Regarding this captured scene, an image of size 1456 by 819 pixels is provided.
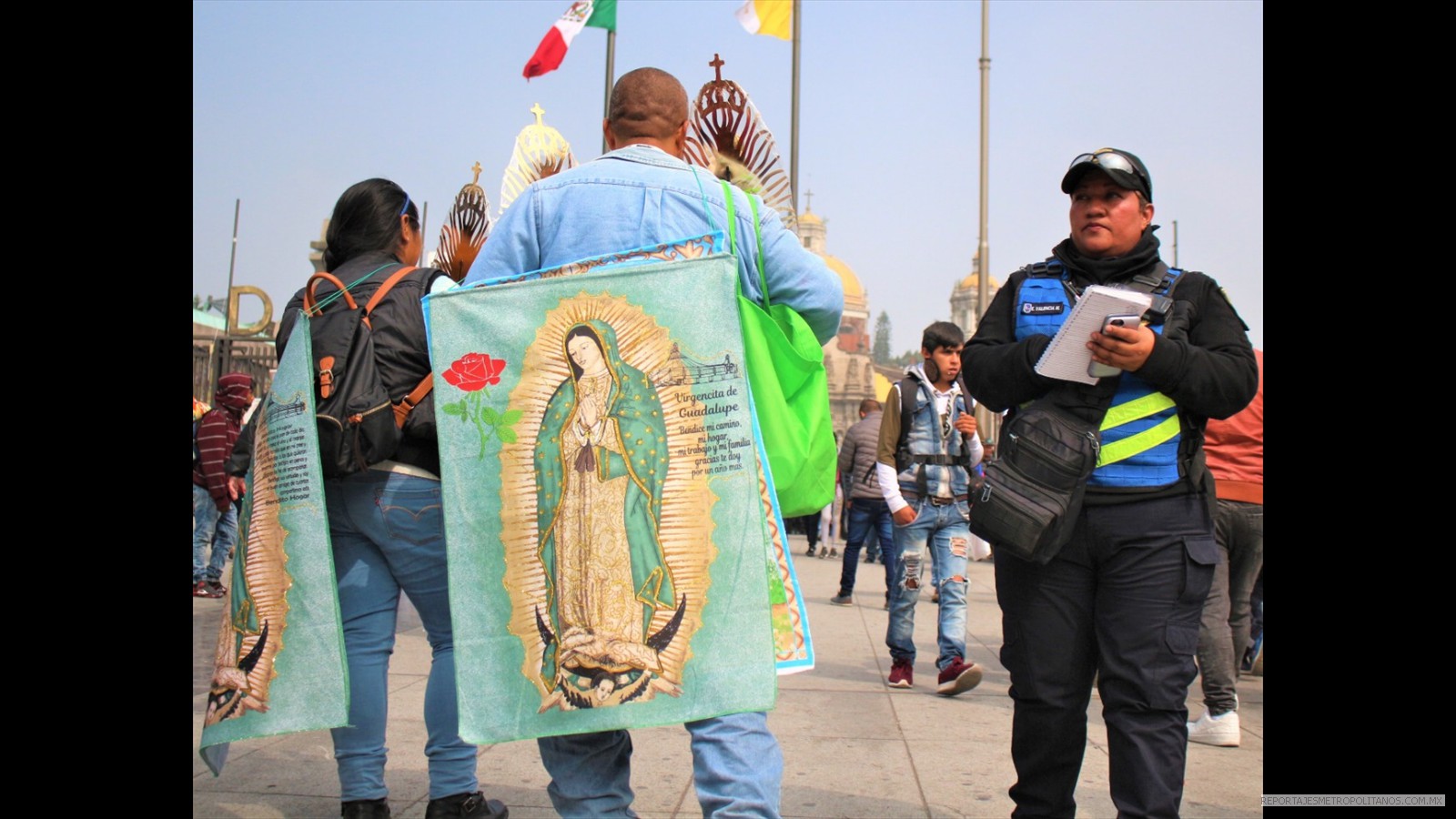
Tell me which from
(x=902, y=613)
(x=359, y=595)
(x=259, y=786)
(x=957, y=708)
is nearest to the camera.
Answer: (x=359, y=595)

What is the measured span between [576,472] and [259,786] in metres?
2.35

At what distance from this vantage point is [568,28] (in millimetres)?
13430

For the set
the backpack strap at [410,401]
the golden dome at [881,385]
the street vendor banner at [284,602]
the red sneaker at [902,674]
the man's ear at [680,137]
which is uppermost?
the golden dome at [881,385]

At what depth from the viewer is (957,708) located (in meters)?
6.11

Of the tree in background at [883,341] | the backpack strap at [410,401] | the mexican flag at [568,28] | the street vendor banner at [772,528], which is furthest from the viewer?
the tree in background at [883,341]

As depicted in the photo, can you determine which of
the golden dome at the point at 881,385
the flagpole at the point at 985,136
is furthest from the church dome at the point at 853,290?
the flagpole at the point at 985,136

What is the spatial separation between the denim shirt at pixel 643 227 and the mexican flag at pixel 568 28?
10.6 metres

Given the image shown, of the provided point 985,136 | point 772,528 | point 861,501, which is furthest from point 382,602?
point 985,136

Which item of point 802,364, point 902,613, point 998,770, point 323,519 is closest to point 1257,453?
point 902,613

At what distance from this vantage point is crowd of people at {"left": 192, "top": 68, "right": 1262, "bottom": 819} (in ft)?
9.45

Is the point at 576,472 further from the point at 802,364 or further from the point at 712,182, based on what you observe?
the point at 712,182

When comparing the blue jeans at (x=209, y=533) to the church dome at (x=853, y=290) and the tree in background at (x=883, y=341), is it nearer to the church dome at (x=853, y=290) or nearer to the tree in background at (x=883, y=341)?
the church dome at (x=853, y=290)

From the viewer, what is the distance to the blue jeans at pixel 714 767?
8.36 feet

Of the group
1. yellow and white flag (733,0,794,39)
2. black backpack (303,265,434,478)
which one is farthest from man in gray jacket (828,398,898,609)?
black backpack (303,265,434,478)
